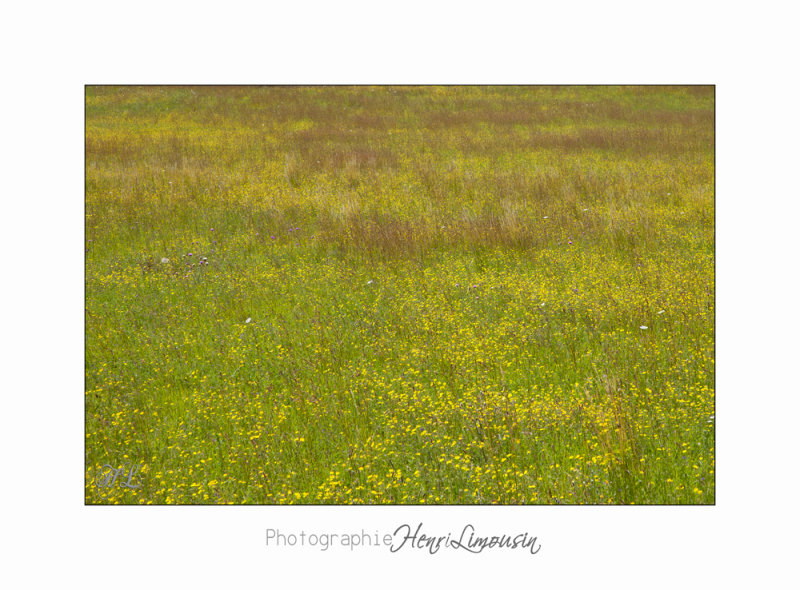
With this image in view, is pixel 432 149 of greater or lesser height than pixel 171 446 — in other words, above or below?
above

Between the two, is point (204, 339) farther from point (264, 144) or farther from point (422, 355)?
point (264, 144)

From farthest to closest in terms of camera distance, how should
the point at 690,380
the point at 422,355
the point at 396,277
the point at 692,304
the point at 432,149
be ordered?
the point at 432,149, the point at 396,277, the point at 692,304, the point at 422,355, the point at 690,380

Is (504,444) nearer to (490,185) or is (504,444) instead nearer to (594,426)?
(594,426)

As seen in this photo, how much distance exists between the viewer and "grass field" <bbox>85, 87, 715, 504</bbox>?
3.56m

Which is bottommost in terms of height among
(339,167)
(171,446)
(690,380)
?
(171,446)

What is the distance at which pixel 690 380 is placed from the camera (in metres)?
4.12

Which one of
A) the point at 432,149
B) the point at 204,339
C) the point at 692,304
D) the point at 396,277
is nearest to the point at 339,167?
the point at 432,149

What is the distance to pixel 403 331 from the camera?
5258mm

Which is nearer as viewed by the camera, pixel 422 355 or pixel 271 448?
pixel 271 448

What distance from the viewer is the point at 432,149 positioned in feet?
46.2

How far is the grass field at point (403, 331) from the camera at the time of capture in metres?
3.56

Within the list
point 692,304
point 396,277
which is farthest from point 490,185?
point 692,304
